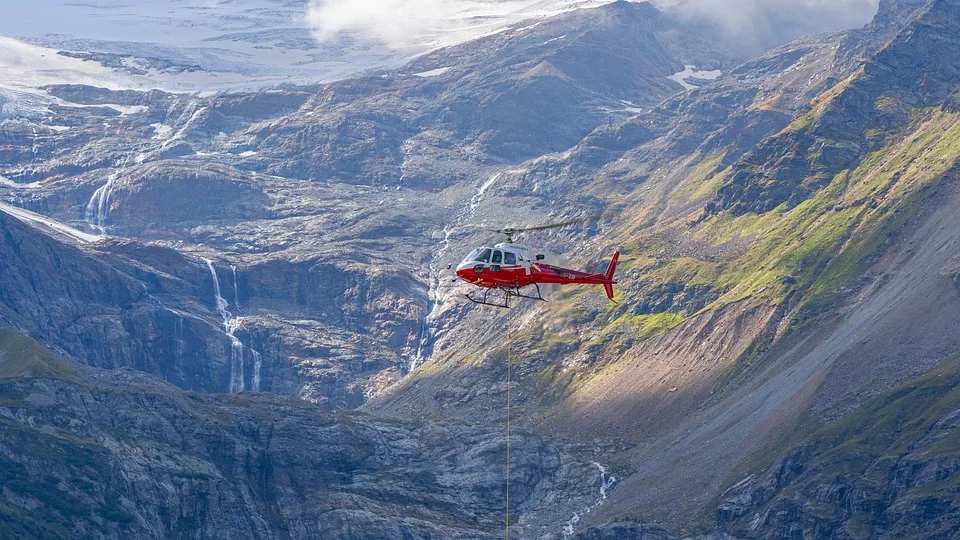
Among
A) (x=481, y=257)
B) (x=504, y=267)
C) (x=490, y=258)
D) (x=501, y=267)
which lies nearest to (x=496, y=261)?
(x=490, y=258)

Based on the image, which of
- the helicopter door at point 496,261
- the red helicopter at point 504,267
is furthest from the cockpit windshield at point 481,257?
the helicopter door at point 496,261

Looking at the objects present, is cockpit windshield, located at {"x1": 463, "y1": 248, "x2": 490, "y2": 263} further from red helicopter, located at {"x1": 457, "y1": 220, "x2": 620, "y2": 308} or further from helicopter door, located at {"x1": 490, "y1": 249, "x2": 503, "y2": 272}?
helicopter door, located at {"x1": 490, "y1": 249, "x2": 503, "y2": 272}

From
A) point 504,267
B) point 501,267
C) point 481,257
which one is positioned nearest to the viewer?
point 481,257

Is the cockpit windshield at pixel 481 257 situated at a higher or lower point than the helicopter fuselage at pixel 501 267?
higher

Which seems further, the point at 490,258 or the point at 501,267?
the point at 501,267

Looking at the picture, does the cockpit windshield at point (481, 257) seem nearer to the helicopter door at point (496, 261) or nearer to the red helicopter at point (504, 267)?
the red helicopter at point (504, 267)

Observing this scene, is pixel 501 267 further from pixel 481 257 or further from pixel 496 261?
pixel 481 257

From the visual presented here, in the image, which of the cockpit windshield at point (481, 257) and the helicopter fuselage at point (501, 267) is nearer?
the helicopter fuselage at point (501, 267)

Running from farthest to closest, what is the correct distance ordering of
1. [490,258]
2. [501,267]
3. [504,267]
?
1. [504,267]
2. [501,267]
3. [490,258]
